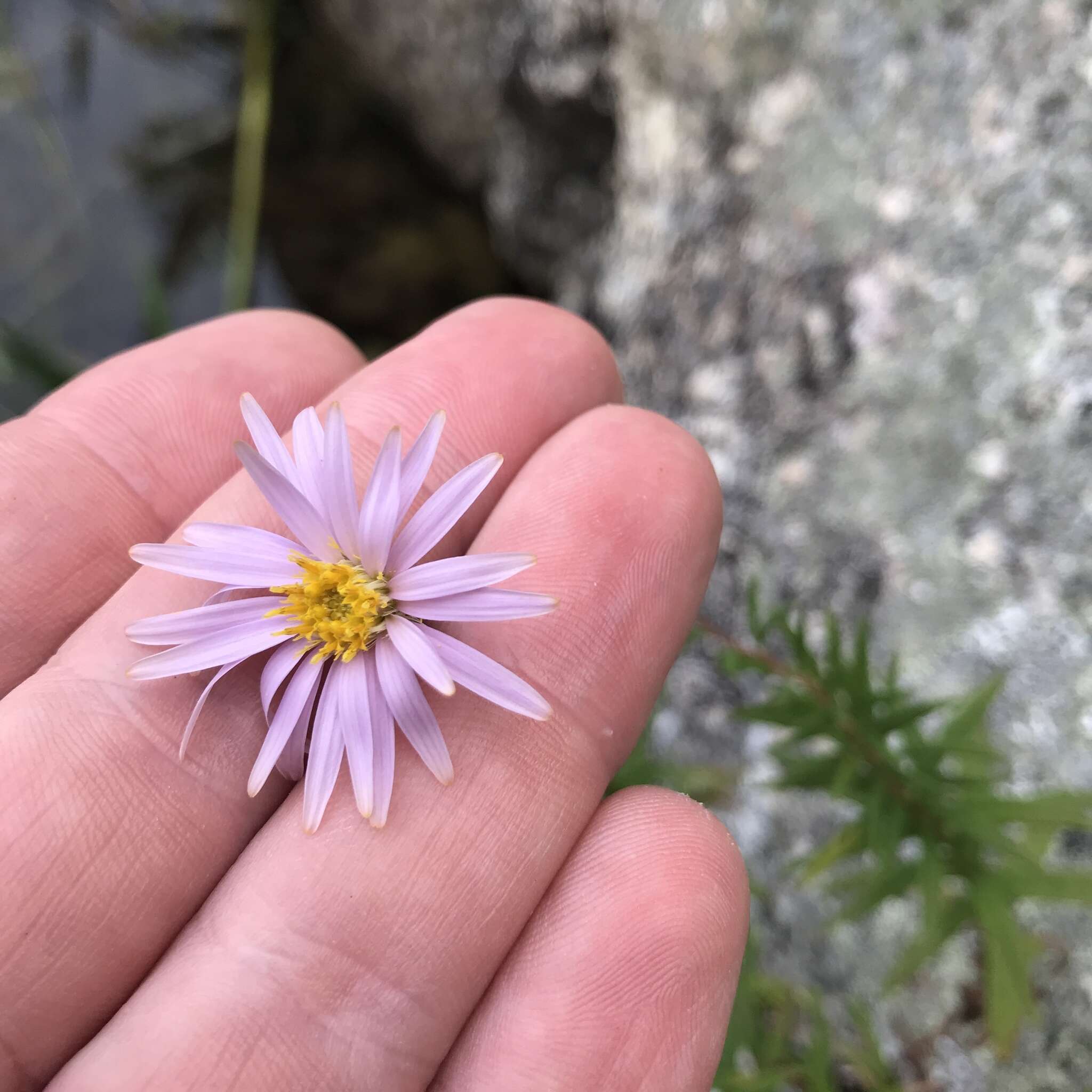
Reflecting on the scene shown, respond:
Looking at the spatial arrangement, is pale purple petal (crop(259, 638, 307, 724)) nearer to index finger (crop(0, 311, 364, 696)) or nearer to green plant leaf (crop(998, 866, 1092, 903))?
index finger (crop(0, 311, 364, 696))

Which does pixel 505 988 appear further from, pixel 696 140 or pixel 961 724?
pixel 696 140

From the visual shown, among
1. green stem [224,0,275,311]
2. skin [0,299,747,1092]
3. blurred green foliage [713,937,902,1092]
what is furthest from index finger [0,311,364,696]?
green stem [224,0,275,311]

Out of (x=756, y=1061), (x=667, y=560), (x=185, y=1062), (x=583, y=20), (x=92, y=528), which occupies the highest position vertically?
(x=583, y=20)

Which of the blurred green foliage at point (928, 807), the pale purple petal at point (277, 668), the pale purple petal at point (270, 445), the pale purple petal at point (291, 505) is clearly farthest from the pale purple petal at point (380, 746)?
the blurred green foliage at point (928, 807)

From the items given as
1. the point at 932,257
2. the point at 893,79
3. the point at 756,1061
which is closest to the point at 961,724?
the point at 756,1061

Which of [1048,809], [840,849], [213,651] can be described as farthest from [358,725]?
[1048,809]

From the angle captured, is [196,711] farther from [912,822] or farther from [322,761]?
[912,822]
